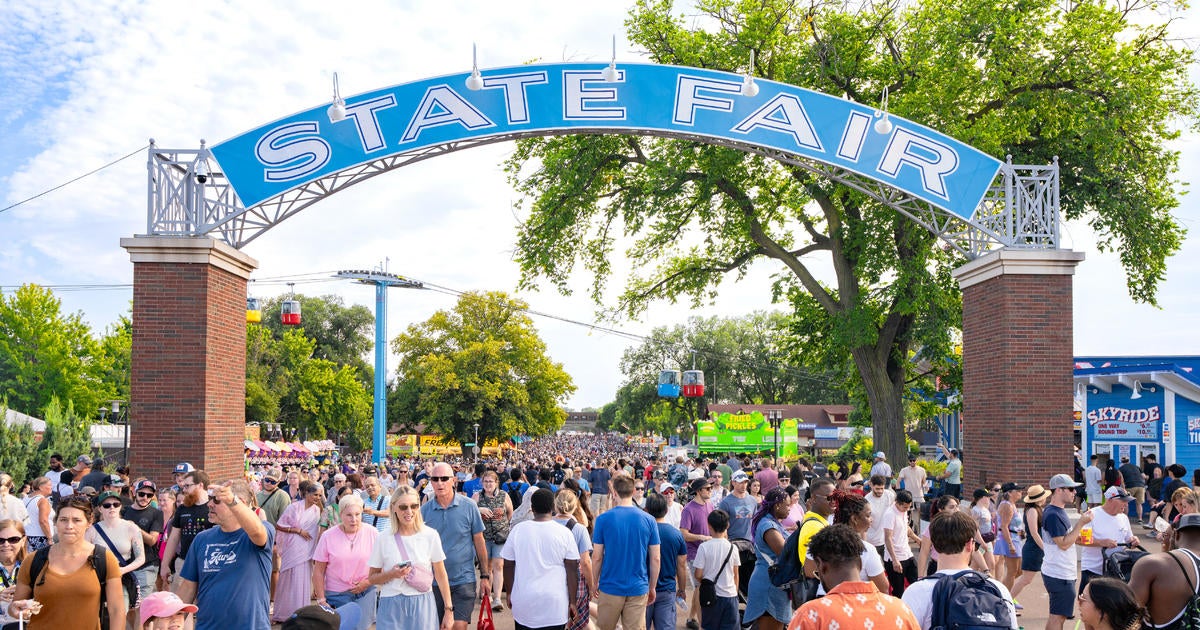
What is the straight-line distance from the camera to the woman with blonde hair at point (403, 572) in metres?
6.87

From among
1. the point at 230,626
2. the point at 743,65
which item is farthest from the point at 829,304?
the point at 230,626

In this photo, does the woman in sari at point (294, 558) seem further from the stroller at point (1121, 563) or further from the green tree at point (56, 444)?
the green tree at point (56, 444)

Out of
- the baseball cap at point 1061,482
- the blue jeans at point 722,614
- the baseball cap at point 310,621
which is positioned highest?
the baseball cap at point 1061,482

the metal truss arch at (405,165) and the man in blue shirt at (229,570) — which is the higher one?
the metal truss arch at (405,165)

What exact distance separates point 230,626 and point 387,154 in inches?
373

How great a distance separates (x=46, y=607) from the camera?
5.96 metres

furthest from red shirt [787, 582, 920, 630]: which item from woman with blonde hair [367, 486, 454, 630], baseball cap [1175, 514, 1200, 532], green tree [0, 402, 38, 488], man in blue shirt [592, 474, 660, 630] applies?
green tree [0, 402, 38, 488]

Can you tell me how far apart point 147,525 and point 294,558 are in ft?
5.78

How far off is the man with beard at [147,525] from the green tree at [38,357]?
44.8 metres

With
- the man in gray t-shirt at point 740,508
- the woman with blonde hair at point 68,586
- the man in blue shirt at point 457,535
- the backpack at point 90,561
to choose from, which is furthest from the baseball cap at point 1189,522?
the backpack at point 90,561

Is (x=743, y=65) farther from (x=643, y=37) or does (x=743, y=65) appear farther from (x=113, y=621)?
(x=113, y=621)

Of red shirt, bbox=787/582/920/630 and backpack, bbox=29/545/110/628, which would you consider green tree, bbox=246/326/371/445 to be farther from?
red shirt, bbox=787/582/920/630

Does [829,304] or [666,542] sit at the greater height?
[829,304]

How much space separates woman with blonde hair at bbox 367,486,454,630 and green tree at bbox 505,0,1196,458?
14.5 meters
